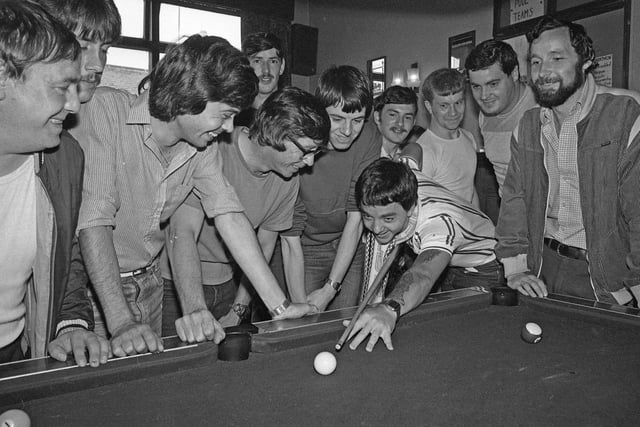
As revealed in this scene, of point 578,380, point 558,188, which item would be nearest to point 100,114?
point 578,380

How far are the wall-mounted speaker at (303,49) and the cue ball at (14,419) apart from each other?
6835 millimetres

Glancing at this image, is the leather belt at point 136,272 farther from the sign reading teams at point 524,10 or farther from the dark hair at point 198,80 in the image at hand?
the sign reading teams at point 524,10

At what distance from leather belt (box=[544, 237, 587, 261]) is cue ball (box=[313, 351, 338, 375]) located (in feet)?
4.62

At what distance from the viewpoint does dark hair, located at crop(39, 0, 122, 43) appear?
1.59m

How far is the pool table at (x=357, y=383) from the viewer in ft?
3.50

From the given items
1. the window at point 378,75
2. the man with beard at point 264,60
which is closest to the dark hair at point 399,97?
the man with beard at point 264,60

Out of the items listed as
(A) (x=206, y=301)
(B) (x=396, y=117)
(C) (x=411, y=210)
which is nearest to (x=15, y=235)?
(A) (x=206, y=301)

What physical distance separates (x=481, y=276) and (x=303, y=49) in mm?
5512

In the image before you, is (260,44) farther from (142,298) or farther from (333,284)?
(142,298)

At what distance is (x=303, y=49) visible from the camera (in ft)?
24.5

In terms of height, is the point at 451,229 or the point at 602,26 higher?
the point at 602,26

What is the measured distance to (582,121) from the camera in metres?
2.24

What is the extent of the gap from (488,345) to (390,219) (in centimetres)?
90

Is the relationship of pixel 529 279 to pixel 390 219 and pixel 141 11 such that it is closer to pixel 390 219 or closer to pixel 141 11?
pixel 390 219
